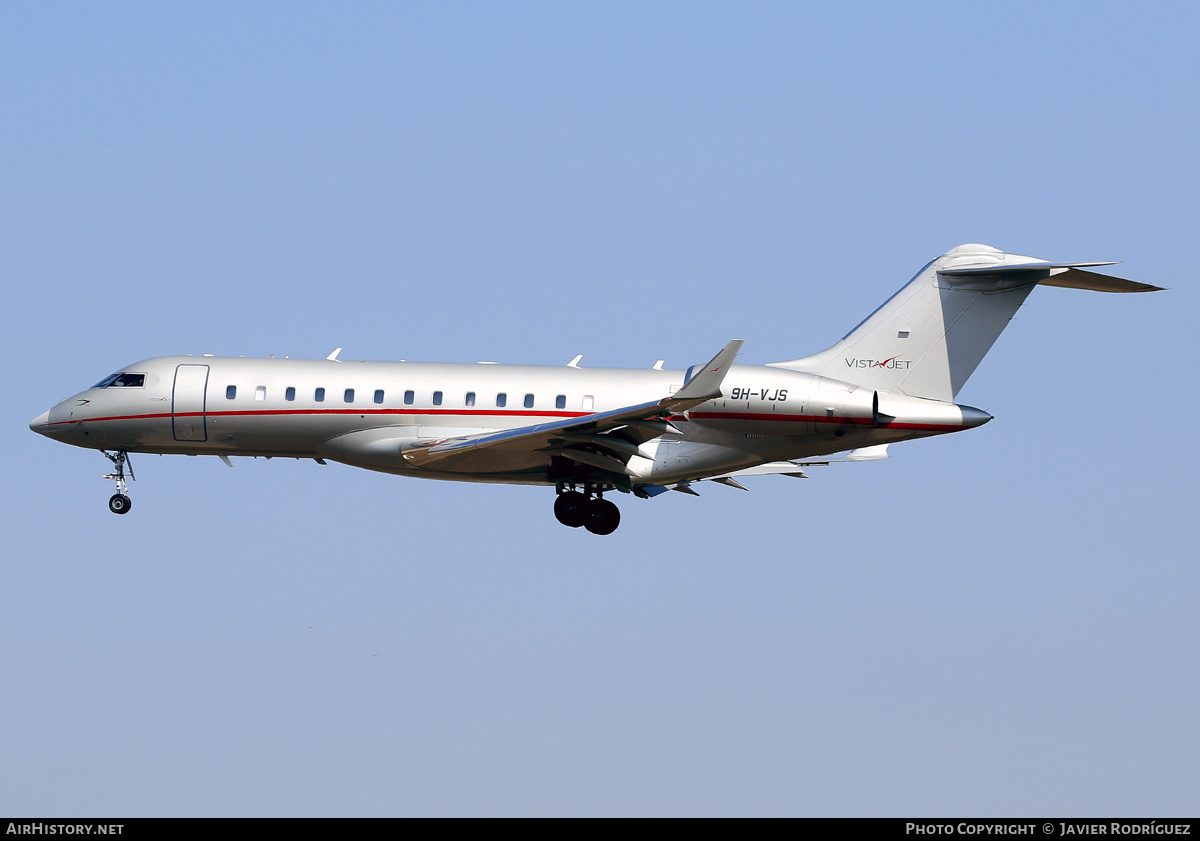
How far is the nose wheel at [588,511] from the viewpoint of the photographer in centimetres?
2944

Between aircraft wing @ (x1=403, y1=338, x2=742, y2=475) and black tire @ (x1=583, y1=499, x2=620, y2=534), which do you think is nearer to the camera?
aircraft wing @ (x1=403, y1=338, x2=742, y2=475)

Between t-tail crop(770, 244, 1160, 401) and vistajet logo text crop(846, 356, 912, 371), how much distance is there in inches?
0.8

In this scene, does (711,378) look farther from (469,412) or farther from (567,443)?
(469,412)

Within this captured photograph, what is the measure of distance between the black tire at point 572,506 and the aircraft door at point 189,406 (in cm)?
693

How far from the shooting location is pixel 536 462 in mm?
28438

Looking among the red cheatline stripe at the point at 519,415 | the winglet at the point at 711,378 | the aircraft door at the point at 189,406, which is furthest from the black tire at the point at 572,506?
the aircraft door at the point at 189,406

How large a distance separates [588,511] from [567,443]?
220cm

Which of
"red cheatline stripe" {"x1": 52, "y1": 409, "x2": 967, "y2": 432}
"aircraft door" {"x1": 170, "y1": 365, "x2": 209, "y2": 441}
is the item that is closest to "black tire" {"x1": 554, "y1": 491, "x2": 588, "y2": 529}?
"red cheatline stripe" {"x1": 52, "y1": 409, "x2": 967, "y2": 432}

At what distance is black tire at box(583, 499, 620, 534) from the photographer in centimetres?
2944

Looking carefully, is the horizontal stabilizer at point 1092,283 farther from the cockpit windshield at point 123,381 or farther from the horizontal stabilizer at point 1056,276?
the cockpit windshield at point 123,381

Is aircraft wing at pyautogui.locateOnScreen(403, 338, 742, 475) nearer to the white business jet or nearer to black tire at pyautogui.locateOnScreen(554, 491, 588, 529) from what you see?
the white business jet

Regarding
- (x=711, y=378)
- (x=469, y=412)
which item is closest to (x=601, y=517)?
(x=469, y=412)

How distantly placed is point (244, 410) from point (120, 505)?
11.8 feet
